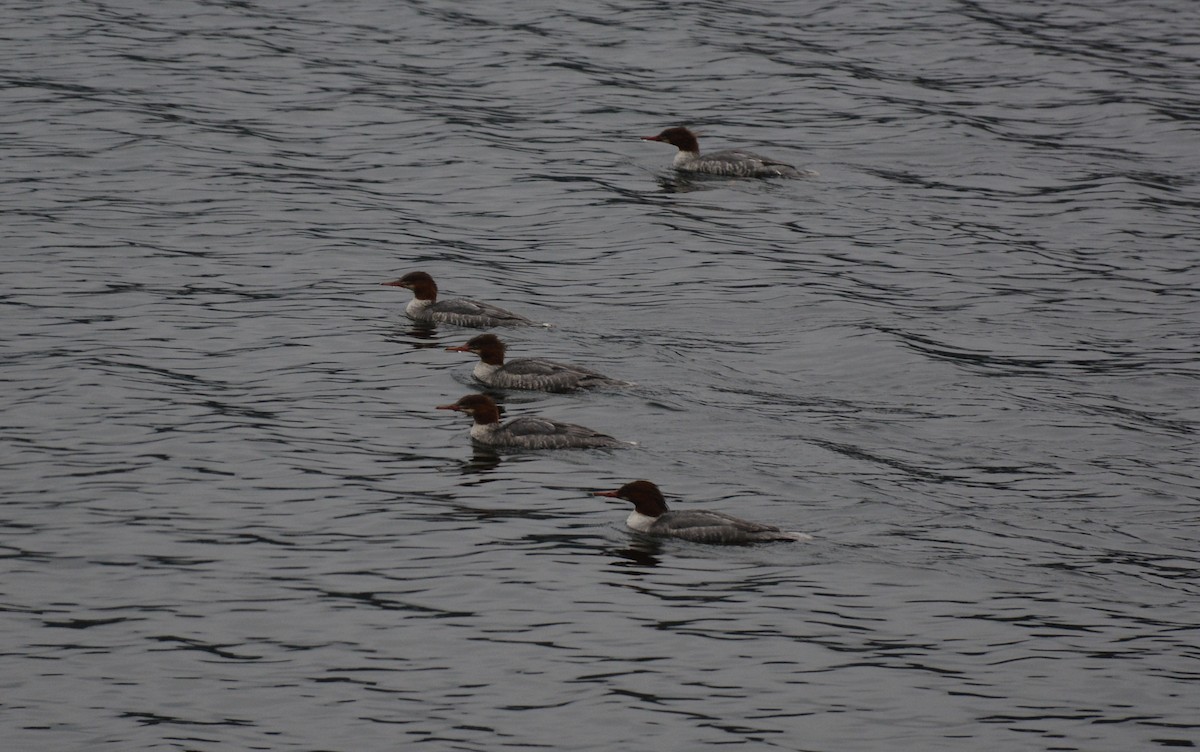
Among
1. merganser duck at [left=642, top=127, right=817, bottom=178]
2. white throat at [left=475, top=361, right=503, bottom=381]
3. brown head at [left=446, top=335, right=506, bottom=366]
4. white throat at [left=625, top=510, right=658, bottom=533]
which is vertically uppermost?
merganser duck at [left=642, top=127, right=817, bottom=178]

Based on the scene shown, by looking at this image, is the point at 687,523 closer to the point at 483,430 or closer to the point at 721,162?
the point at 483,430

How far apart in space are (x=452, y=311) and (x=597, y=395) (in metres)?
3.64

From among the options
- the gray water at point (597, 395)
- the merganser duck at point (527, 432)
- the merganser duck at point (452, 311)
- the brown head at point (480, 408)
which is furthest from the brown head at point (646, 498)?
the merganser duck at point (452, 311)

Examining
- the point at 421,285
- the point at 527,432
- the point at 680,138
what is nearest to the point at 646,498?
the point at 527,432

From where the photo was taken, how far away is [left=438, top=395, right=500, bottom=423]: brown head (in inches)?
789

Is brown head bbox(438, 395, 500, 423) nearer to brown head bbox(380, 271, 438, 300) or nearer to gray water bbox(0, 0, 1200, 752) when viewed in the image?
gray water bbox(0, 0, 1200, 752)

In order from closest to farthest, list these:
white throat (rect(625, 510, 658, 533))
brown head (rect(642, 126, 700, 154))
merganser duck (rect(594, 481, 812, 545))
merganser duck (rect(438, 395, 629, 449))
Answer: merganser duck (rect(594, 481, 812, 545))
white throat (rect(625, 510, 658, 533))
merganser duck (rect(438, 395, 629, 449))
brown head (rect(642, 126, 700, 154))

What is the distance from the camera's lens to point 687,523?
17188mm

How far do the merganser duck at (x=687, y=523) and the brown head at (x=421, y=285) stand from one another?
7.82 metres

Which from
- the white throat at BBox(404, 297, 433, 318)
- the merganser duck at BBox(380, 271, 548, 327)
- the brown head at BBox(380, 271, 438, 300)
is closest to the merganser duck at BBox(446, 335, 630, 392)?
the merganser duck at BBox(380, 271, 548, 327)

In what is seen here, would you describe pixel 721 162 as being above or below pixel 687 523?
above

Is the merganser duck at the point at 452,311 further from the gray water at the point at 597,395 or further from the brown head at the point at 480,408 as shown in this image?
the brown head at the point at 480,408

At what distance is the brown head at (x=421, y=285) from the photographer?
24.9m

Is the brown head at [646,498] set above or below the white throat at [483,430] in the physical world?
above
